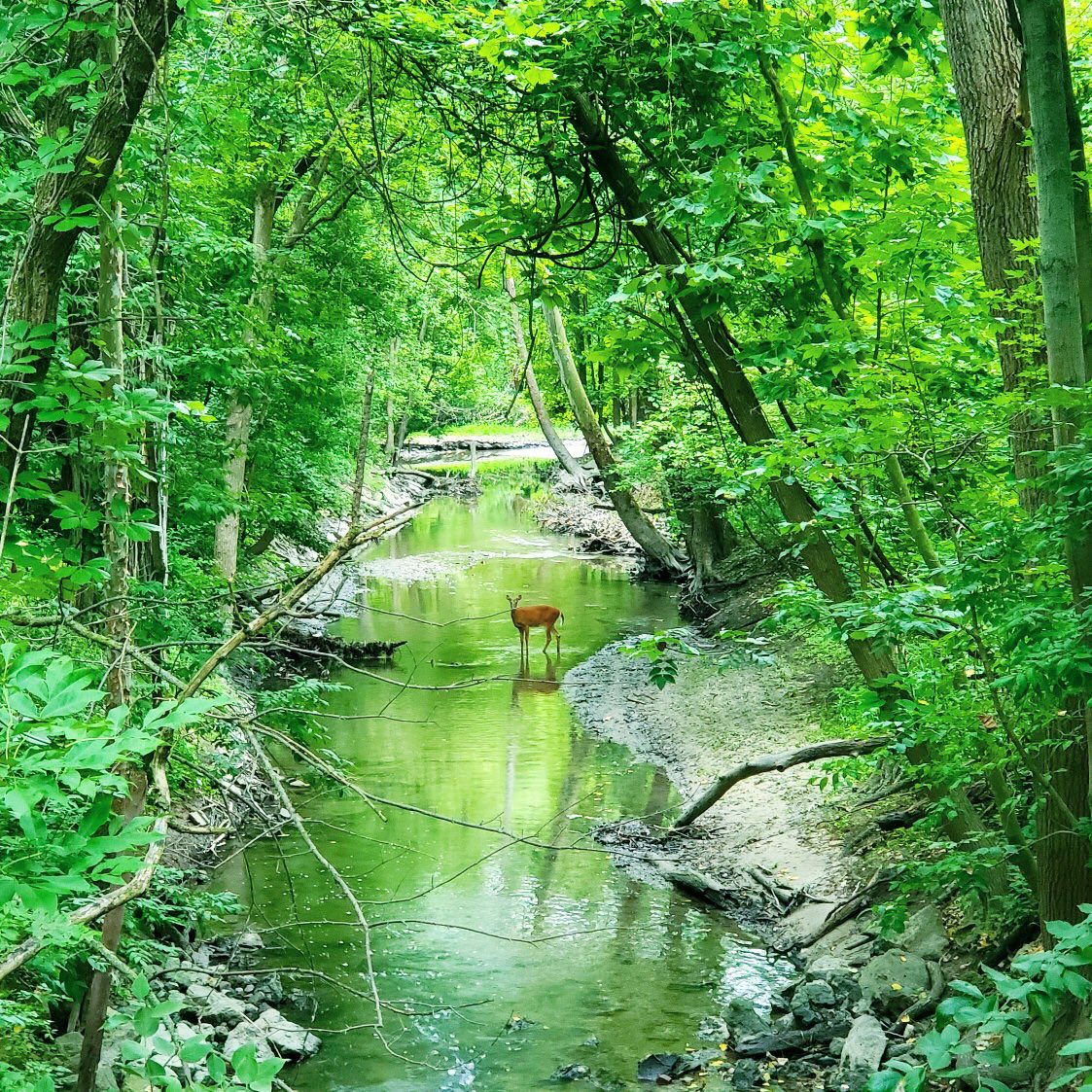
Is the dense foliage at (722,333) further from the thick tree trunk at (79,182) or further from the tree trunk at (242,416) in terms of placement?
the tree trunk at (242,416)

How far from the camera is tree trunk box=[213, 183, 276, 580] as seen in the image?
1244 centimetres

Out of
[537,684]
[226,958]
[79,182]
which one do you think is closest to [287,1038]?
[226,958]

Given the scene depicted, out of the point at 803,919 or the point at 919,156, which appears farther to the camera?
the point at 803,919

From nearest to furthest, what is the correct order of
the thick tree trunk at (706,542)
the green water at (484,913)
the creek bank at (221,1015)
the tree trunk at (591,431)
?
1. the creek bank at (221,1015)
2. the green water at (484,913)
3. the tree trunk at (591,431)
4. the thick tree trunk at (706,542)

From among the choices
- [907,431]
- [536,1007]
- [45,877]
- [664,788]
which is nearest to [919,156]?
[907,431]

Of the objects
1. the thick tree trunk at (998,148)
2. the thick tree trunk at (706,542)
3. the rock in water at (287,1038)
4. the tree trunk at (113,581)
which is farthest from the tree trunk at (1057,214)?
the thick tree trunk at (706,542)

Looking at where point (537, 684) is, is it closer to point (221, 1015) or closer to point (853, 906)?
point (853, 906)

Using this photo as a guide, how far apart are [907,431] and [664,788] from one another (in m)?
7.10

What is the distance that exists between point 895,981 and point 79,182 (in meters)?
6.13

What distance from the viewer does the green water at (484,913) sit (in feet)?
21.7

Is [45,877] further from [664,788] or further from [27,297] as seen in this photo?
[664,788]

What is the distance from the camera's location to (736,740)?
490 inches

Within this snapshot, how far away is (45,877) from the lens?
2.28 metres

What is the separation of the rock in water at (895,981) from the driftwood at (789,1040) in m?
0.26
